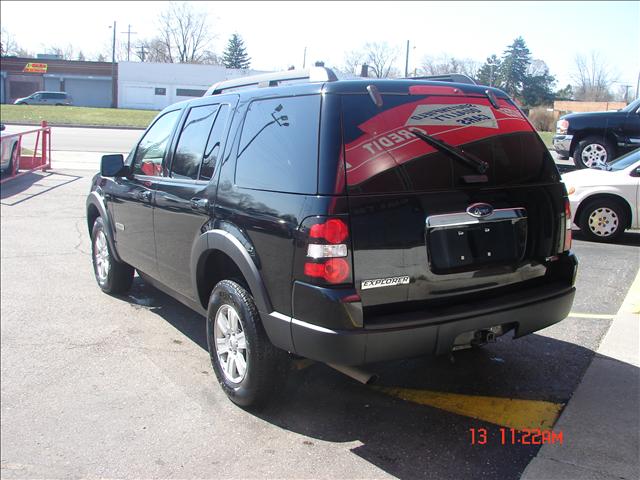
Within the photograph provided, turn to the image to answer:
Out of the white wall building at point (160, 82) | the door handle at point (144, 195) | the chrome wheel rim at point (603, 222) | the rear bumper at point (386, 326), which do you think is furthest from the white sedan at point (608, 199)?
the white wall building at point (160, 82)

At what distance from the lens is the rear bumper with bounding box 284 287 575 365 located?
2.89 meters

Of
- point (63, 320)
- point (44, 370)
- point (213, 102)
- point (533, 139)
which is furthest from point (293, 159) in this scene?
point (63, 320)

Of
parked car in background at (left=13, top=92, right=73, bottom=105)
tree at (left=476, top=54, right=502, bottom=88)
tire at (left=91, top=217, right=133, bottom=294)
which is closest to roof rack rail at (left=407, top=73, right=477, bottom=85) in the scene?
tire at (left=91, top=217, right=133, bottom=294)

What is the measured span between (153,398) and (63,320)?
78.8 inches

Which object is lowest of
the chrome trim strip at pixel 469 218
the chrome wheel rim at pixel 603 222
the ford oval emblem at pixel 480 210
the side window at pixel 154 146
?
the chrome wheel rim at pixel 603 222

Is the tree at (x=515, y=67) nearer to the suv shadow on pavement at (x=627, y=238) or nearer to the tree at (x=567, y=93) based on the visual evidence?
the tree at (x=567, y=93)

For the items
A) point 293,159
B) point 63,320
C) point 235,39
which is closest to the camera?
point 293,159

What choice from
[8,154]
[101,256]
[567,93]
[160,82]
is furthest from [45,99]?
[101,256]

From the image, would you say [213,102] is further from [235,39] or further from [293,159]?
[235,39]

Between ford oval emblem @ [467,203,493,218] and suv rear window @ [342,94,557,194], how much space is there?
0.44ft

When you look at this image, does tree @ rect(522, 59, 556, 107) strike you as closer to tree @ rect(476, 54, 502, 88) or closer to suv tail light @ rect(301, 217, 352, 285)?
tree @ rect(476, 54, 502, 88)

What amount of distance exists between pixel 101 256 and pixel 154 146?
5.86 ft

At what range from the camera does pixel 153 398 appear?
390 cm

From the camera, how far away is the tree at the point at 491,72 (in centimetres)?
1335
